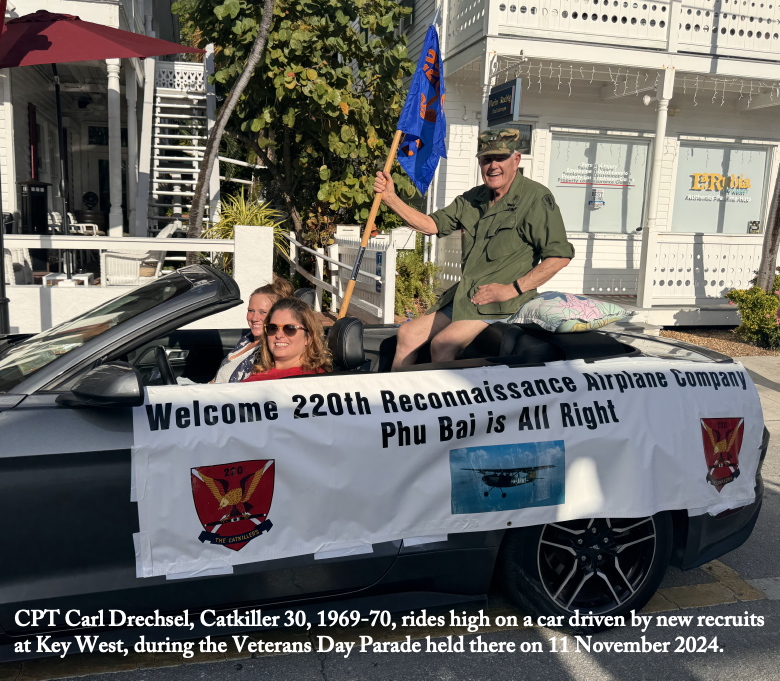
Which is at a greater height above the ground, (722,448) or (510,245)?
(510,245)

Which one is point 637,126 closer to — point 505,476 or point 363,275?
point 363,275

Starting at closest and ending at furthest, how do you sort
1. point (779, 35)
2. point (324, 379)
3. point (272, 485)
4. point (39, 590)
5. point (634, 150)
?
point (39, 590) < point (272, 485) < point (324, 379) < point (779, 35) < point (634, 150)

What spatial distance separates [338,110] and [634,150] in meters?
5.64

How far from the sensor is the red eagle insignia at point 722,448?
9.83ft

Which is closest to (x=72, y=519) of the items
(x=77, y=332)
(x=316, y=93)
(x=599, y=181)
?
(x=77, y=332)

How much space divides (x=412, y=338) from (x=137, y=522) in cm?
185

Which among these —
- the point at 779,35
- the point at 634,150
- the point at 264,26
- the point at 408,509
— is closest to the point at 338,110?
the point at 264,26

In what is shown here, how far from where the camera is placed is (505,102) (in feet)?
30.4

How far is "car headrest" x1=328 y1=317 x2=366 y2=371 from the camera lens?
127 inches

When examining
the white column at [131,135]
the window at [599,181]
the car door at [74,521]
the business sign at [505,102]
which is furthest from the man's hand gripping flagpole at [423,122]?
the window at [599,181]

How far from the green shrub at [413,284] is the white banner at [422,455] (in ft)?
24.4

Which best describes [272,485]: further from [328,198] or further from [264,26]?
[328,198]

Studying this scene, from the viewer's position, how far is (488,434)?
8.84 feet

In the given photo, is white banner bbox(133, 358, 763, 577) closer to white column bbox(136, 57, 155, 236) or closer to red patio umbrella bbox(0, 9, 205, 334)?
red patio umbrella bbox(0, 9, 205, 334)
